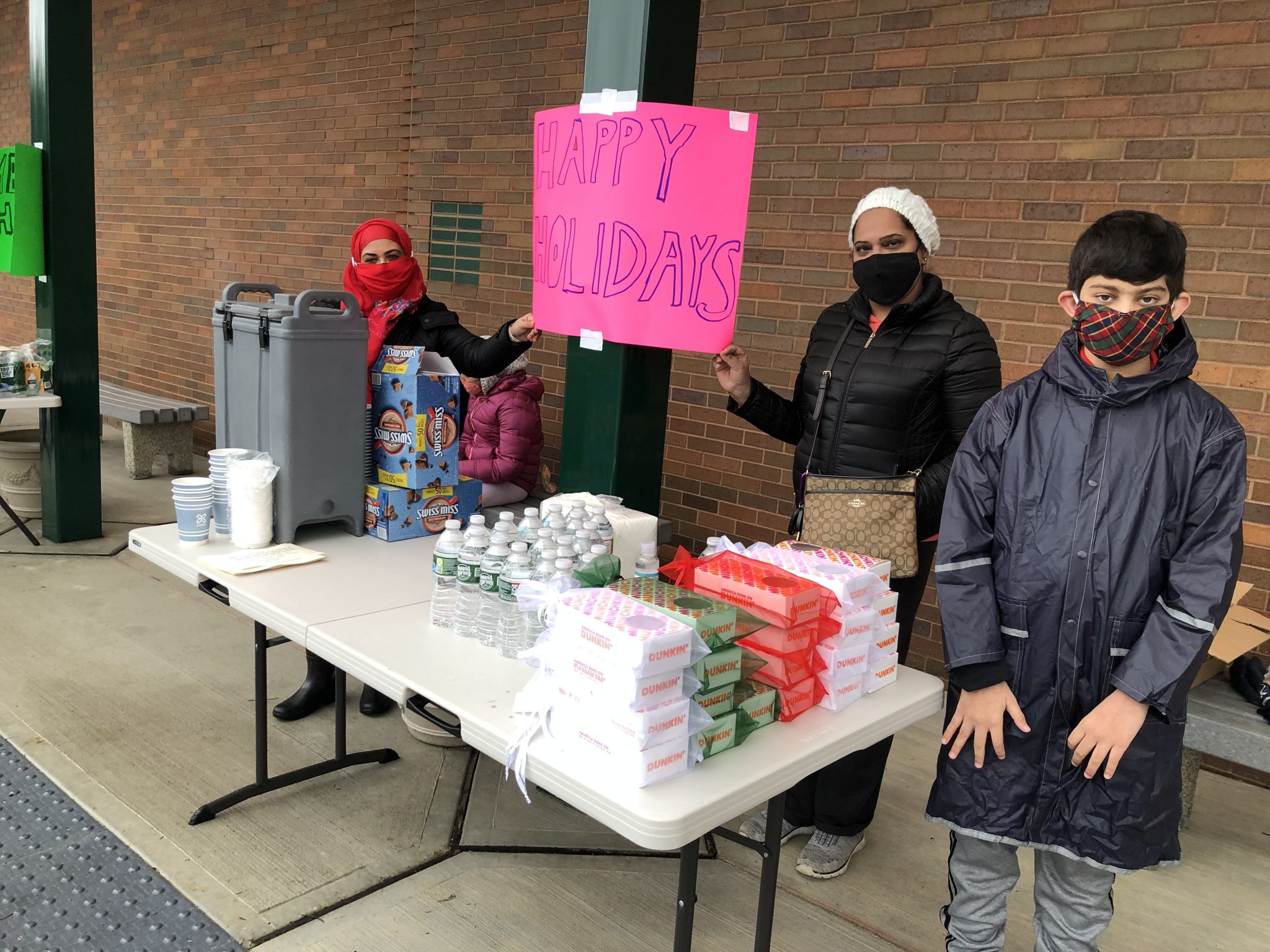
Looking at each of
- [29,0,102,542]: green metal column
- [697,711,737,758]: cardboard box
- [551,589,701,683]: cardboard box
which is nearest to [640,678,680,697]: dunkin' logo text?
[551,589,701,683]: cardboard box

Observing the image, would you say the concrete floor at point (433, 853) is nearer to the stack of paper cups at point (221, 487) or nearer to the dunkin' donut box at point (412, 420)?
the stack of paper cups at point (221, 487)

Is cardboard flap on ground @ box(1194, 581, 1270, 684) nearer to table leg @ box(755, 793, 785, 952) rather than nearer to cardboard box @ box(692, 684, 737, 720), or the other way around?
table leg @ box(755, 793, 785, 952)

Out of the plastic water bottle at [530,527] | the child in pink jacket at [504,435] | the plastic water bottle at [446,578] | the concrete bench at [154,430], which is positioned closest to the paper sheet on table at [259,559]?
the plastic water bottle at [446,578]

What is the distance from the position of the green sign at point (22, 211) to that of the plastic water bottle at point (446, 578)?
13.9 feet

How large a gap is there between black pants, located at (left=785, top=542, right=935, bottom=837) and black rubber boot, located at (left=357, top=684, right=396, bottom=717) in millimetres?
1597

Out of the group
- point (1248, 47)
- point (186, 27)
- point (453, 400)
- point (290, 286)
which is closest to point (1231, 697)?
point (1248, 47)

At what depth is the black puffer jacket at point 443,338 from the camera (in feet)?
10.3

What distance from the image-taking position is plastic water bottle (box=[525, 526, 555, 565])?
6.47 feet

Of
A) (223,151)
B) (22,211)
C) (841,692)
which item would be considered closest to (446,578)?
(841,692)

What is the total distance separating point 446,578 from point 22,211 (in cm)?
437

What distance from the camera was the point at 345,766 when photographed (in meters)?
3.14

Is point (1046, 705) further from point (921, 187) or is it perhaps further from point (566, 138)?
point (921, 187)

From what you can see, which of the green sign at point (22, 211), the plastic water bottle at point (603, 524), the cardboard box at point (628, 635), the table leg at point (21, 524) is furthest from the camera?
the table leg at point (21, 524)

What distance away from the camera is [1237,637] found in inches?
122
